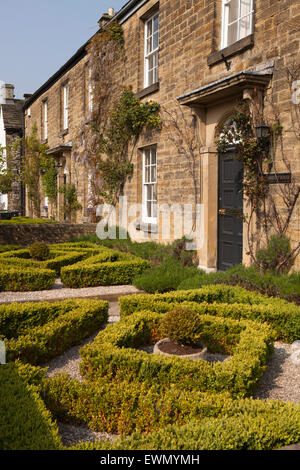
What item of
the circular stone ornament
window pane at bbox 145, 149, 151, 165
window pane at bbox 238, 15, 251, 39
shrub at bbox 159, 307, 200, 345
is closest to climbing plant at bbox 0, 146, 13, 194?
window pane at bbox 145, 149, 151, 165

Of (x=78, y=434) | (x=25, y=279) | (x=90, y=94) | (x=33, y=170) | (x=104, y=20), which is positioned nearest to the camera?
(x=78, y=434)

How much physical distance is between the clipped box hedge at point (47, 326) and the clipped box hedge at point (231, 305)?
0.54m

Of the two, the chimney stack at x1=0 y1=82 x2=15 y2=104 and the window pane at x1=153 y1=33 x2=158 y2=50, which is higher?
the chimney stack at x1=0 y1=82 x2=15 y2=104

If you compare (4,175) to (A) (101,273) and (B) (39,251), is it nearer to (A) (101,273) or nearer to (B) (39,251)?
(B) (39,251)

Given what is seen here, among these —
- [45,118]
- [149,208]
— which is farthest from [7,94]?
[149,208]

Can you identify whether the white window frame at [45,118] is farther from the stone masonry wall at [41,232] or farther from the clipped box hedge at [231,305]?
the clipped box hedge at [231,305]

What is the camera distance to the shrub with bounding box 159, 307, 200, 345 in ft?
13.7

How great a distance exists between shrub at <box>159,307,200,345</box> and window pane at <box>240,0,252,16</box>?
629cm

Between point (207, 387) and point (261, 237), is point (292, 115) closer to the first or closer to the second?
point (261, 237)

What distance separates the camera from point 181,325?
4180mm

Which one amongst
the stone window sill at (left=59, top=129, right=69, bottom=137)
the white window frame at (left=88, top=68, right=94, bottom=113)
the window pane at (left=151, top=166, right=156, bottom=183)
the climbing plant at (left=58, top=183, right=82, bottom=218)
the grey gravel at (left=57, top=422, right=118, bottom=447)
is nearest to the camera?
the grey gravel at (left=57, top=422, right=118, bottom=447)

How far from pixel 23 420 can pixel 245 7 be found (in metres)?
8.01

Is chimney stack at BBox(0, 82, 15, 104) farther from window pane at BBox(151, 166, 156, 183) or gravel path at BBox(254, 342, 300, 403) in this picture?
gravel path at BBox(254, 342, 300, 403)

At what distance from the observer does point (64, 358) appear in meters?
4.71
